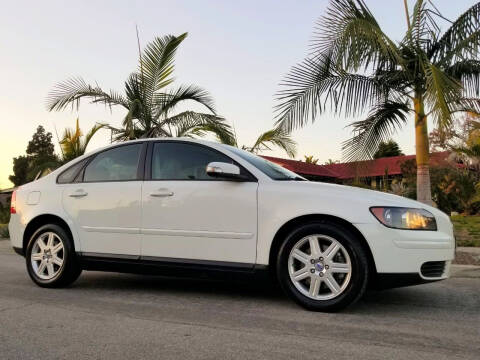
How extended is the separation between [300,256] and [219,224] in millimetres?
821

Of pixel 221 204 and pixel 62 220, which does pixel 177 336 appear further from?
pixel 62 220

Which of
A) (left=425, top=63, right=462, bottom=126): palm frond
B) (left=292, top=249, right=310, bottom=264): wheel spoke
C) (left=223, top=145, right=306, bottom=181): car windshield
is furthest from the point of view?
(left=425, top=63, right=462, bottom=126): palm frond

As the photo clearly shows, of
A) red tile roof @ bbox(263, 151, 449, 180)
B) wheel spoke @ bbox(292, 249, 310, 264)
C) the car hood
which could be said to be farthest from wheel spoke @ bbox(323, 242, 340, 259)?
red tile roof @ bbox(263, 151, 449, 180)

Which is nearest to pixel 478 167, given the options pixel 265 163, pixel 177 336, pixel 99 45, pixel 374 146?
pixel 374 146

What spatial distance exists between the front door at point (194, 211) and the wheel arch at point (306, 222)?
18cm

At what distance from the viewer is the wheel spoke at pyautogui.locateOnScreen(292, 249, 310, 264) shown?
14.4ft

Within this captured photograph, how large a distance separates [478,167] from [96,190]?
24075 millimetres

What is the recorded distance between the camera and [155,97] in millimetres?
12594

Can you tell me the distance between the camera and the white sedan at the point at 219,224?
426 cm

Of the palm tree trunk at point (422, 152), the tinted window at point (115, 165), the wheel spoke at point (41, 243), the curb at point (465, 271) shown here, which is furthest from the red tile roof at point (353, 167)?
the wheel spoke at point (41, 243)

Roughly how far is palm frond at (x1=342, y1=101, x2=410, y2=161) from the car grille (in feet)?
18.6

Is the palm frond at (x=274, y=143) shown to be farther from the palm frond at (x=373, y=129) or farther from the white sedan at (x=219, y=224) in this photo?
the white sedan at (x=219, y=224)

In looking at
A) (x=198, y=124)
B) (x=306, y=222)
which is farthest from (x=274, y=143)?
(x=306, y=222)

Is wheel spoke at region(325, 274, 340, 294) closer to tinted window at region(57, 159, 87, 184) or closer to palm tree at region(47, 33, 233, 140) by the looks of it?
tinted window at region(57, 159, 87, 184)
